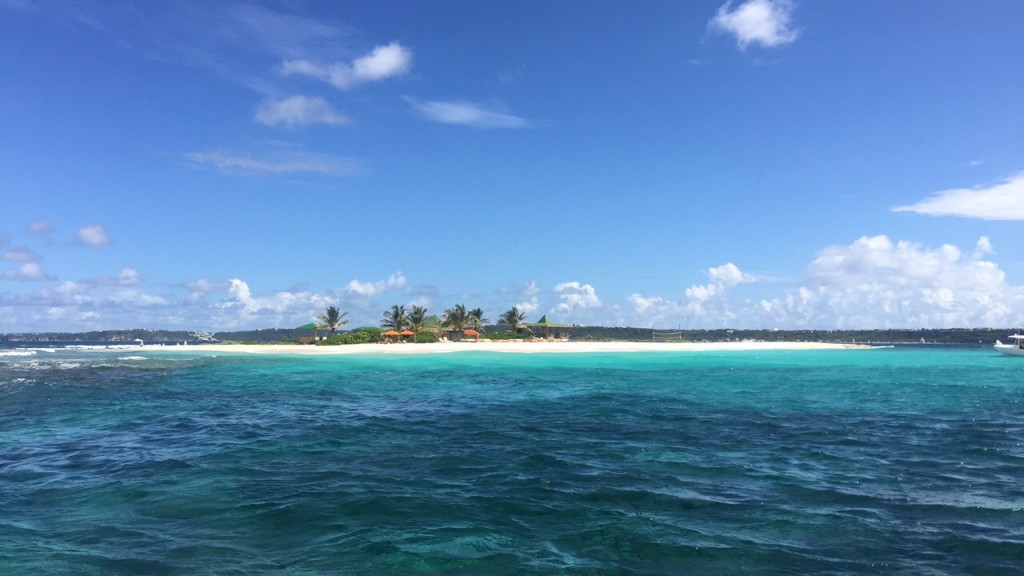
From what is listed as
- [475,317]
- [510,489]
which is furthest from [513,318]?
[510,489]

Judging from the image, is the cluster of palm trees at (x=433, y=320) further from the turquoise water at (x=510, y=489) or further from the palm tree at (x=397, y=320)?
the turquoise water at (x=510, y=489)

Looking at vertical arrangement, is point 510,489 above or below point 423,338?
below

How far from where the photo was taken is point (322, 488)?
10586 mm

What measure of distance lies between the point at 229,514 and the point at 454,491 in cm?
358

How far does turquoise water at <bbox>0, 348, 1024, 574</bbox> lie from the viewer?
7398mm

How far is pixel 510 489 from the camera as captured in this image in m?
10.6

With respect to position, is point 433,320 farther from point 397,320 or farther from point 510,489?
point 510,489

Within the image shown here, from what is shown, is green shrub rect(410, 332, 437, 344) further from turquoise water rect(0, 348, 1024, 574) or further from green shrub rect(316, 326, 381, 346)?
turquoise water rect(0, 348, 1024, 574)

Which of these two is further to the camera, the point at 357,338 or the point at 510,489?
the point at 357,338

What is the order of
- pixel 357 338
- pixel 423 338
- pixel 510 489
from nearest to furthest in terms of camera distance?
pixel 510 489, pixel 357 338, pixel 423 338

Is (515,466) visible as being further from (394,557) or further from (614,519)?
(394,557)

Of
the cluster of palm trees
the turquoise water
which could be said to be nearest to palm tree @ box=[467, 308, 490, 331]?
the cluster of palm trees

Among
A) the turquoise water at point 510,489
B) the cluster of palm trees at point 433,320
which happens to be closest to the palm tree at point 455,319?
the cluster of palm trees at point 433,320

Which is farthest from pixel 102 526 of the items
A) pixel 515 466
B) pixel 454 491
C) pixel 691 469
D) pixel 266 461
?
pixel 691 469
